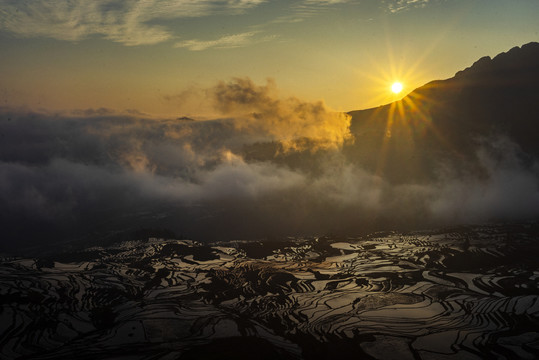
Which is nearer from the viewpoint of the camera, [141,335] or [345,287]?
[141,335]

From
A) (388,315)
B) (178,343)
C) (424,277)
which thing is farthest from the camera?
(424,277)

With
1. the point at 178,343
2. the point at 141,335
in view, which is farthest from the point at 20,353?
the point at 178,343

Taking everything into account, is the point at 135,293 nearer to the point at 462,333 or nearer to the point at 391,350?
the point at 391,350

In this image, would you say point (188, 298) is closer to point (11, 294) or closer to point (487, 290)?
point (11, 294)

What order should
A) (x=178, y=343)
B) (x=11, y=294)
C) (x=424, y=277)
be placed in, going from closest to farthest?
(x=178, y=343)
(x=11, y=294)
(x=424, y=277)

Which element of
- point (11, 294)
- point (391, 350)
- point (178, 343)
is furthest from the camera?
point (11, 294)

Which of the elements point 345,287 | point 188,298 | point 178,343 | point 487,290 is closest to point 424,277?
point 487,290
